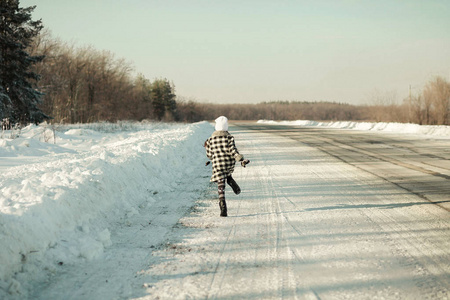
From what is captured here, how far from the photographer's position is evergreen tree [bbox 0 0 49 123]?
2277 centimetres

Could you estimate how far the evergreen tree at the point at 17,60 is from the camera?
2277cm

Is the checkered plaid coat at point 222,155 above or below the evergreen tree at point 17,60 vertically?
below

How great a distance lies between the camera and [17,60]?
23406mm

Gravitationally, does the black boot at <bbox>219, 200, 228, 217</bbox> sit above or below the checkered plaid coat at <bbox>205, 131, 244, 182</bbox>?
below

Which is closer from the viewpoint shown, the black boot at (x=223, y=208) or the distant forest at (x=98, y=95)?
the black boot at (x=223, y=208)

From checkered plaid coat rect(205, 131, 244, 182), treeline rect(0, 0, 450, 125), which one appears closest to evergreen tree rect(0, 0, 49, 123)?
treeline rect(0, 0, 450, 125)

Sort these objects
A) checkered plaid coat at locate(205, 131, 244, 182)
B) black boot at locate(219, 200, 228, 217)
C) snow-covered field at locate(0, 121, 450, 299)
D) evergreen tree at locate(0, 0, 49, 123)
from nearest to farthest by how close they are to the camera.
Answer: snow-covered field at locate(0, 121, 450, 299), black boot at locate(219, 200, 228, 217), checkered plaid coat at locate(205, 131, 244, 182), evergreen tree at locate(0, 0, 49, 123)

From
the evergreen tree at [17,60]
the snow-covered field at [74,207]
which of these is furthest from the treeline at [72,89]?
the snow-covered field at [74,207]

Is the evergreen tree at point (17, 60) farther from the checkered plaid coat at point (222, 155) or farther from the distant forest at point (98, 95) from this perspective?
the checkered plaid coat at point (222, 155)

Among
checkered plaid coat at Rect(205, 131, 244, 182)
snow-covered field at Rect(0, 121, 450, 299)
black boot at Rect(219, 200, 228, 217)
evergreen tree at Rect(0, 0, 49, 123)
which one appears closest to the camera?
snow-covered field at Rect(0, 121, 450, 299)

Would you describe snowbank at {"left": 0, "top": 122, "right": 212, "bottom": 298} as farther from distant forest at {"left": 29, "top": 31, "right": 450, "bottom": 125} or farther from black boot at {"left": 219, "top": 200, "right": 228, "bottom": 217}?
distant forest at {"left": 29, "top": 31, "right": 450, "bottom": 125}

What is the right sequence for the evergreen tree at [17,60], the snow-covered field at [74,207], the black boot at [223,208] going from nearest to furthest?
the snow-covered field at [74,207] → the black boot at [223,208] → the evergreen tree at [17,60]

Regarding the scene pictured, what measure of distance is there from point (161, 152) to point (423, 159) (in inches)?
345

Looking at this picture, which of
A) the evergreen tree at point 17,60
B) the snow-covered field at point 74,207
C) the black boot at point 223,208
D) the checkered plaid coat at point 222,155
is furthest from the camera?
the evergreen tree at point 17,60
